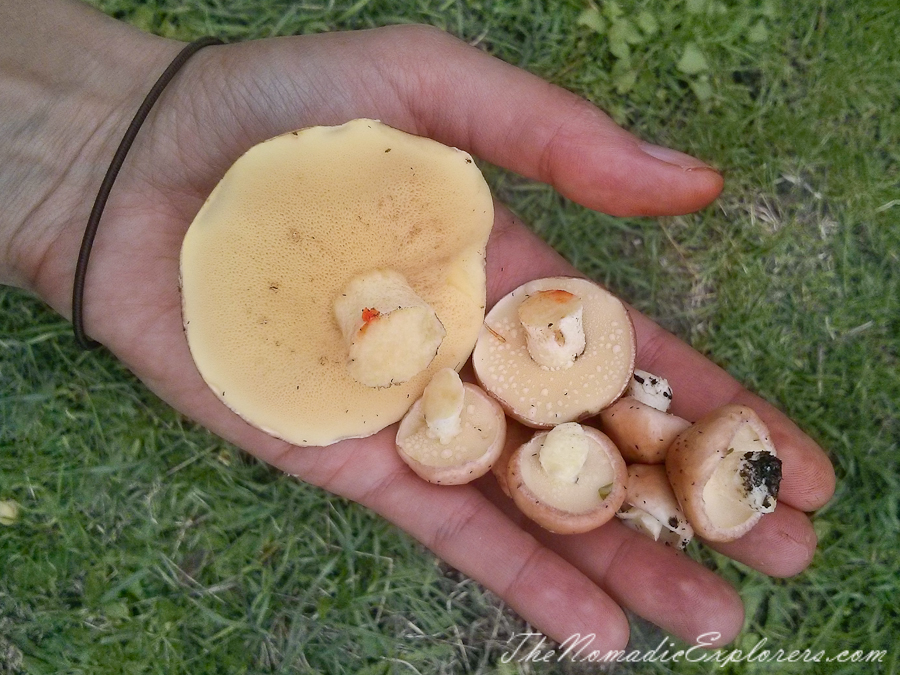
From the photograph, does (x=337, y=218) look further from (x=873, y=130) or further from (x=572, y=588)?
(x=873, y=130)

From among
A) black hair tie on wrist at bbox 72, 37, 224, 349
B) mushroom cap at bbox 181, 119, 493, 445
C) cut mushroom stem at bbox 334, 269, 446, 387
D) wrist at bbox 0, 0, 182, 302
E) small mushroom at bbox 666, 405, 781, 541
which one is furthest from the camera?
wrist at bbox 0, 0, 182, 302

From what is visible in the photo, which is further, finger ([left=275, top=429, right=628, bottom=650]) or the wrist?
the wrist

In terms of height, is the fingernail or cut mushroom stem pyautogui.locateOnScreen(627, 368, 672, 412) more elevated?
the fingernail

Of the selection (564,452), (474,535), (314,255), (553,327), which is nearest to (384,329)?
(314,255)

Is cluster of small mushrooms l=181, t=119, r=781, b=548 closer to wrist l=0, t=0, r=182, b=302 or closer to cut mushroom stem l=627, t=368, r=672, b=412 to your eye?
cut mushroom stem l=627, t=368, r=672, b=412

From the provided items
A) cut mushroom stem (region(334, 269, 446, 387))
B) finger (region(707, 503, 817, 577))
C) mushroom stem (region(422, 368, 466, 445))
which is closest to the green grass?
finger (region(707, 503, 817, 577))

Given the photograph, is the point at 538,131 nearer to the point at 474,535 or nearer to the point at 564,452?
the point at 564,452

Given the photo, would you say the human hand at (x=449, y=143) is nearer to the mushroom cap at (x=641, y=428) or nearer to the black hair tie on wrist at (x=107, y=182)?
the black hair tie on wrist at (x=107, y=182)
